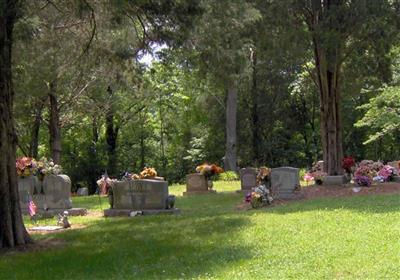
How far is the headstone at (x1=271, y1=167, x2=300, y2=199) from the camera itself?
1736cm

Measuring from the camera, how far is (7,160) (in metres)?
11.0

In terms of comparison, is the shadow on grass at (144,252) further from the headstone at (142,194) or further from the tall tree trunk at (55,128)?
the tall tree trunk at (55,128)

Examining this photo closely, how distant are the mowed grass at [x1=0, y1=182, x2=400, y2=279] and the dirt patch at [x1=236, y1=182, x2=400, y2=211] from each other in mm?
1816

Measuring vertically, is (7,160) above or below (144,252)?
above

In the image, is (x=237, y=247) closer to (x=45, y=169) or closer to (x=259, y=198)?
(x=259, y=198)

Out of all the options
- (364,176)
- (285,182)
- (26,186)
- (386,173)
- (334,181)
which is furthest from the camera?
(386,173)

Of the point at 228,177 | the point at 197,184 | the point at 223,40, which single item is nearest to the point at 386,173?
the point at 197,184

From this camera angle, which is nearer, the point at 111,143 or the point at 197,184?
the point at 197,184

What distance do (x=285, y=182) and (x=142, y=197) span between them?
13.4 feet

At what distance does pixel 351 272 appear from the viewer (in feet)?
24.7

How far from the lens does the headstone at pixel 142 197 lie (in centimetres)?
1625

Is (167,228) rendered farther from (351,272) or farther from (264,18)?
(264,18)

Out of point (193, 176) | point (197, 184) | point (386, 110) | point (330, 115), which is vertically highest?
point (386, 110)

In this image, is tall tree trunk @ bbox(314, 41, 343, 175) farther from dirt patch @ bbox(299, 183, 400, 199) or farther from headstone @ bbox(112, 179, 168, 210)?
headstone @ bbox(112, 179, 168, 210)
